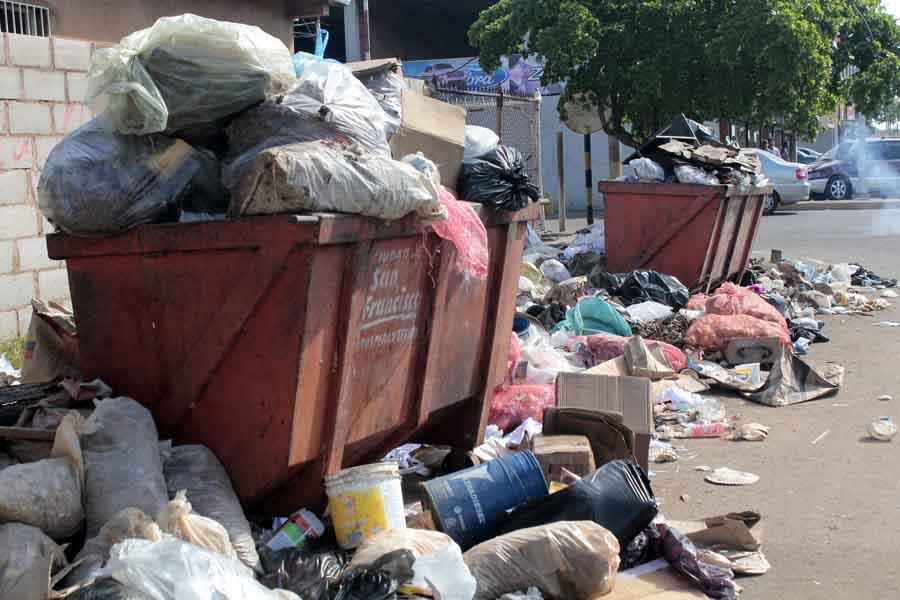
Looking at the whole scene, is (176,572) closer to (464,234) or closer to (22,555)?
(22,555)

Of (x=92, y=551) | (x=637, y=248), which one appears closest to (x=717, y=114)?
(x=637, y=248)

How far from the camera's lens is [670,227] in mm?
10023

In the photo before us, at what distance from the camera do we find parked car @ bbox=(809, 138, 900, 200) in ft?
84.0

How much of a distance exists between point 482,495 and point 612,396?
1484 millimetres

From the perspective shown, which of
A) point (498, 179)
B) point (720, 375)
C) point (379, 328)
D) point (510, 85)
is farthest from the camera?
point (510, 85)

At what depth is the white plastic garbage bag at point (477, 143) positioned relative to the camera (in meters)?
5.08

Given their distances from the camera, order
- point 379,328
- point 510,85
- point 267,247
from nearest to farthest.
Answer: point 267,247 < point 379,328 < point 510,85

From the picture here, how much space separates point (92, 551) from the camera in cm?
324

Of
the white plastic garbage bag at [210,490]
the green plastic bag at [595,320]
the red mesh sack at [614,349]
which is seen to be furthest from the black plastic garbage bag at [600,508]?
the green plastic bag at [595,320]

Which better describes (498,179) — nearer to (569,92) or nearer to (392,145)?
(392,145)

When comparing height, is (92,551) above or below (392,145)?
below

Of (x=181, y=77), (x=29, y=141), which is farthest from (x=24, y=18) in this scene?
(x=181, y=77)

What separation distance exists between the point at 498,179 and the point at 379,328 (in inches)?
50.1

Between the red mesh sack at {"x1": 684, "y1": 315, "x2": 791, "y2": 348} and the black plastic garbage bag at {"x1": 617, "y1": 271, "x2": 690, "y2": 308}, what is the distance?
1.04m
